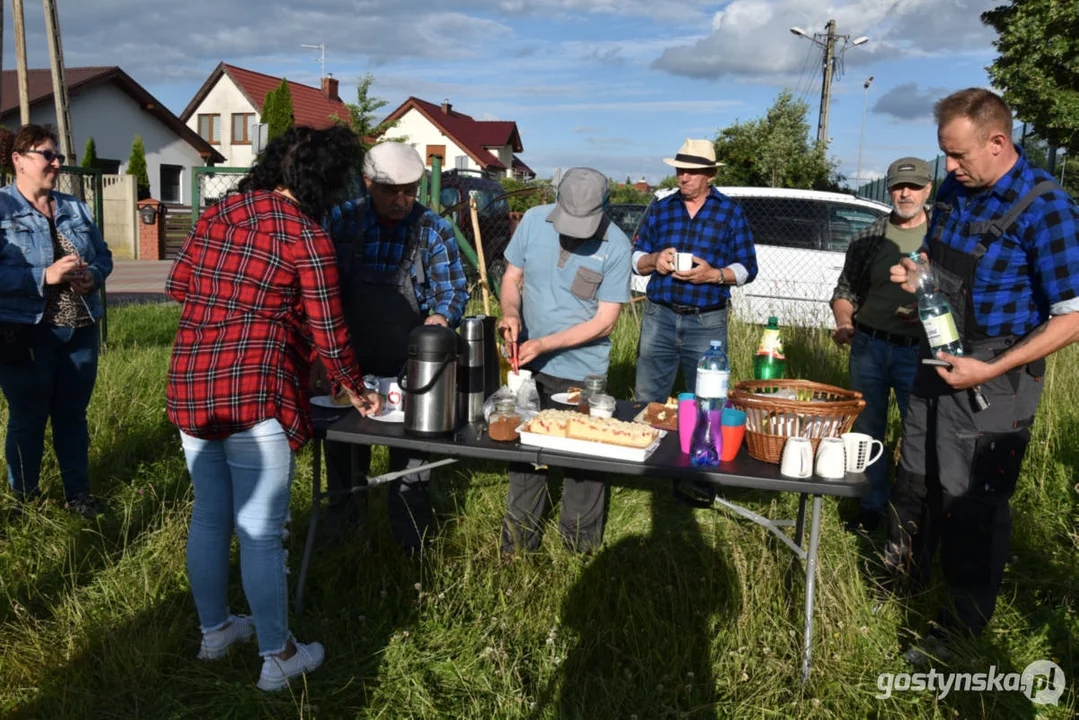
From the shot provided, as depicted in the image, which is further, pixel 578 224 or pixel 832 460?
pixel 578 224

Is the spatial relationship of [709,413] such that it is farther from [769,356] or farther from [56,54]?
[56,54]

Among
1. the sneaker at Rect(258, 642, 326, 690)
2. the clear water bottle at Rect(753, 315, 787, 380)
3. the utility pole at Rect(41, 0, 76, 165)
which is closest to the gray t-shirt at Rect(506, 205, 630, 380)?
the clear water bottle at Rect(753, 315, 787, 380)

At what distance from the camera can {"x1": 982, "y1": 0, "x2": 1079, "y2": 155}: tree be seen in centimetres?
1543

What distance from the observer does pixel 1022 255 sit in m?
2.83

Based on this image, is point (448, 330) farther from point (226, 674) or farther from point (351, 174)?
point (226, 674)

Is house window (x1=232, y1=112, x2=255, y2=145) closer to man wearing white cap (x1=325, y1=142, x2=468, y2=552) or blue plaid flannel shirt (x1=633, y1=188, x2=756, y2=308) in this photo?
blue plaid flannel shirt (x1=633, y1=188, x2=756, y2=308)

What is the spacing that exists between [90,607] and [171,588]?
0.30m

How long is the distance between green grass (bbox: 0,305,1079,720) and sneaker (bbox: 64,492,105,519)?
0.26 feet

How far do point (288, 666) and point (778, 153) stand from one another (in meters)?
25.4

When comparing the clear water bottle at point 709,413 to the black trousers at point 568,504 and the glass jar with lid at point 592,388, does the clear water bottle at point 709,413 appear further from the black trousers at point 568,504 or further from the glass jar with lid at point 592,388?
the black trousers at point 568,504

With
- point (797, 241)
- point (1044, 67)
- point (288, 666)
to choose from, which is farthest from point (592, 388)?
point (1044, 67)

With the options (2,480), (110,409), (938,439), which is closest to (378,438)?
(938,439)

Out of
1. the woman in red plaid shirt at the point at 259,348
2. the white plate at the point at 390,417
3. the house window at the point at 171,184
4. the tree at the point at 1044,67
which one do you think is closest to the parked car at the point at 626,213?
the white plate at the point at 390,417

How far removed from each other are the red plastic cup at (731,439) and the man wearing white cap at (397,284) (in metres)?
1.34
